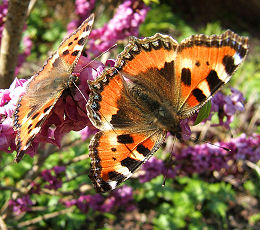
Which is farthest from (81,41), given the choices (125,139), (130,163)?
(130,163)

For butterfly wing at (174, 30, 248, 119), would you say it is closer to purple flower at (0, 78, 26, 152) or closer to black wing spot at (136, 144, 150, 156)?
black wing spot at (136, 144, 150, 156)

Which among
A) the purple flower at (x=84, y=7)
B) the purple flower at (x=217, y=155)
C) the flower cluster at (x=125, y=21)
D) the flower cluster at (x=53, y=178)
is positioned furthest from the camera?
the purple flower at (x=84, y=7)

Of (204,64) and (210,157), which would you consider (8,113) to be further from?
(210,157)

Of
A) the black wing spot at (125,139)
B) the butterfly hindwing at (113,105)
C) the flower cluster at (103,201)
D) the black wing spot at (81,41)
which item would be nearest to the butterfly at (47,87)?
the black wing spot at (81,41)

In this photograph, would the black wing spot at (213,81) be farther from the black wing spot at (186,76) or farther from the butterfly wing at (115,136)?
the butterfly wing at (115,136)

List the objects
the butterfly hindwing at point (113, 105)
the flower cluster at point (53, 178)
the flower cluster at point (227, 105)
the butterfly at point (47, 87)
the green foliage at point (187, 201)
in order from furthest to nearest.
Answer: the green foliage at point (187, 201) → the flower cluster at point (53, 178) → the flower cluster at point (227, 105) → the butterfly hindwing at point (113, 105) → the butterfly at point (47, 87)

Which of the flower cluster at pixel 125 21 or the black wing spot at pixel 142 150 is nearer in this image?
the black wing spot at pixel 142 150

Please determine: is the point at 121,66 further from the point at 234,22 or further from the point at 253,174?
the point at 234,22
